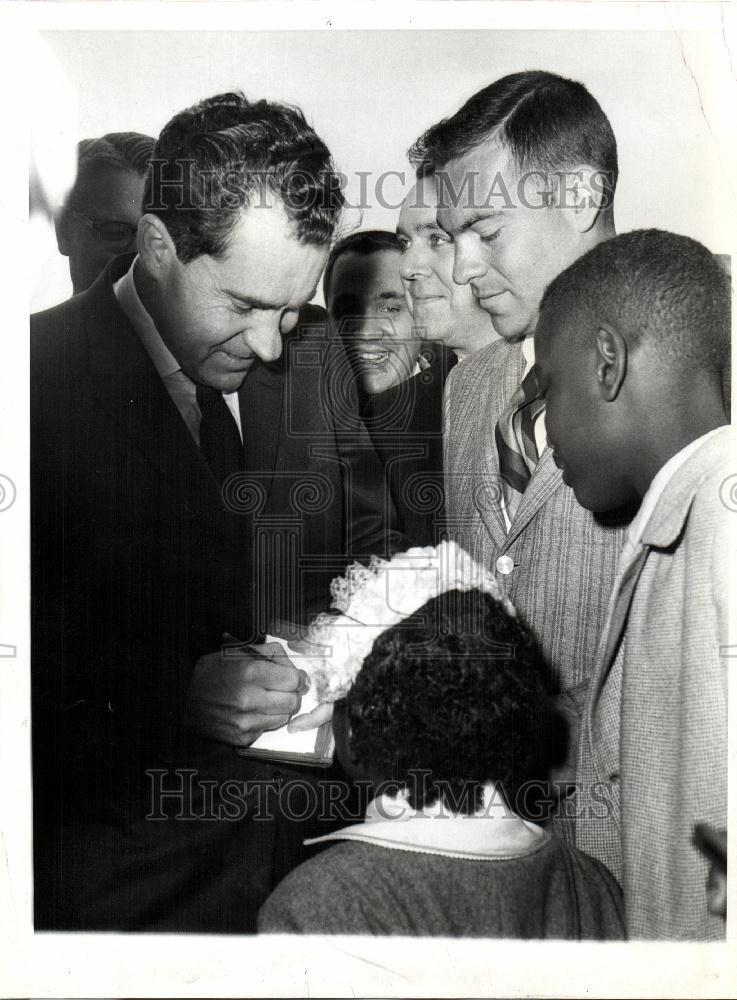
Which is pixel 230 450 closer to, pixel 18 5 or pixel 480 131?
pixel 480 131

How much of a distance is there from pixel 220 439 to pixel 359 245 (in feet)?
1.74

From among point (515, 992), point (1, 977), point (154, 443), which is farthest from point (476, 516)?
point (1, 977)

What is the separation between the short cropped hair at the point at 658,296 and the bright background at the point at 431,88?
0.06 m

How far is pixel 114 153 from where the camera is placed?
2.15 metres

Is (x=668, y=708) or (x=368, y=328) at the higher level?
(x=368, y=328)

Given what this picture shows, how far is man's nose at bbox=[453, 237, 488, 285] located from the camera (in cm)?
217

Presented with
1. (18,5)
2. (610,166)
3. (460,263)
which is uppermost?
(18,5)

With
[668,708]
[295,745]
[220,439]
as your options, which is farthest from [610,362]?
[295,745]

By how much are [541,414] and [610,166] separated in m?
0.56

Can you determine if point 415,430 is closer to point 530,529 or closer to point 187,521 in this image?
point 530,529

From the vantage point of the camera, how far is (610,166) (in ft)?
7.00

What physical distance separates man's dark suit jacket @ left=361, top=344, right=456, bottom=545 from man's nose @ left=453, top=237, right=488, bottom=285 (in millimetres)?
164

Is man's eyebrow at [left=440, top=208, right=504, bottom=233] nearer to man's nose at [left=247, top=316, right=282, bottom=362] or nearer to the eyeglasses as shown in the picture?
man's nose at [left=247, top=316, right=282, bottom=362]

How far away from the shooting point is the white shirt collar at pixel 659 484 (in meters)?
2.08
